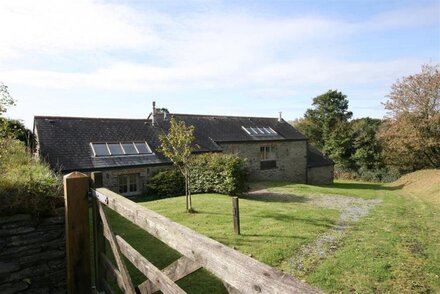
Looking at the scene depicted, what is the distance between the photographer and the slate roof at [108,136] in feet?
56.1

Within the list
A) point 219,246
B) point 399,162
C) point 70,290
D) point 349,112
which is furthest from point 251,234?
point 349,112

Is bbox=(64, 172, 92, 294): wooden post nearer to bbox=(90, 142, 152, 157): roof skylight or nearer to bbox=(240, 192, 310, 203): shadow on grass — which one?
bbox=(240, 192, 310, 203): shadow on grass

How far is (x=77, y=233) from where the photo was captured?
11.1ft

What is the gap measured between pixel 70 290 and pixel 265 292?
2.95 meters

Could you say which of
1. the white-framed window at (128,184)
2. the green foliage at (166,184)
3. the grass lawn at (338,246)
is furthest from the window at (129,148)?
the grass lawn at (338,246)

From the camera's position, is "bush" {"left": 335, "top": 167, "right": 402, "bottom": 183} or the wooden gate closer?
the wooden gate

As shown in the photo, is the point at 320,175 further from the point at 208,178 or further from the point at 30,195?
the point at 30,195

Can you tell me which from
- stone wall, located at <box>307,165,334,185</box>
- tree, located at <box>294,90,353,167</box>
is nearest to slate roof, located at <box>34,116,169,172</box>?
stone wall, located at <box>307,165,334,185</box>

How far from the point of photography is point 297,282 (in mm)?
1265

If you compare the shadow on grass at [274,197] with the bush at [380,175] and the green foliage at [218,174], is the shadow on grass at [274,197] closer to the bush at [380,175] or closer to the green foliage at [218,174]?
the green foliage at [218,174]

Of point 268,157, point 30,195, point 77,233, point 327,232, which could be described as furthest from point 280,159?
point 77,233

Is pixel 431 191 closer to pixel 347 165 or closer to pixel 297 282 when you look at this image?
pixel 347 165

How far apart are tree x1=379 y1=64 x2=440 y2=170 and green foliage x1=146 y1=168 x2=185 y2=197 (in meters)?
21.8

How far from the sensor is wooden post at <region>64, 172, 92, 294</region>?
3373 millimetres
